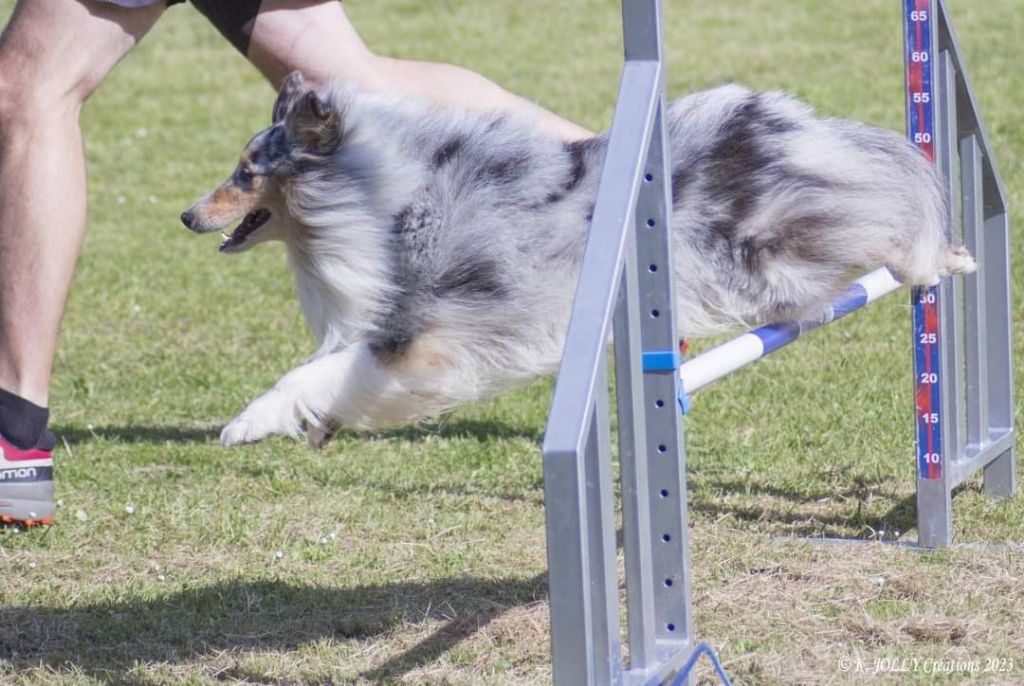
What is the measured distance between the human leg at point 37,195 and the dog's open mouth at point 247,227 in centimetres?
79

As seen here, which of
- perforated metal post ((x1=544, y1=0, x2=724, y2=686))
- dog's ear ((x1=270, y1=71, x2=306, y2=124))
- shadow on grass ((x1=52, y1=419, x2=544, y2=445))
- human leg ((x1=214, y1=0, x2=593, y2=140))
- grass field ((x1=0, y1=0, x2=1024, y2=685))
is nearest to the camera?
perforated metal post ((x1=544, y1=0, x2=724, y2=686))

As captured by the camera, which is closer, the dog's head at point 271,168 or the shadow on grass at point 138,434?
the dog's head at point 271,168

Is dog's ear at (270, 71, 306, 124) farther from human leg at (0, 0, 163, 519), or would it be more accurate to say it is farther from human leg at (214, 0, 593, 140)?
human leg at (0, 0, 163, 519)

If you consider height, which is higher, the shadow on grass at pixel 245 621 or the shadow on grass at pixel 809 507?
the shadow on grass at pixel 245 621

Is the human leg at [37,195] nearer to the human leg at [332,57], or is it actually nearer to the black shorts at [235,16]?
the black shorts at [235,16]

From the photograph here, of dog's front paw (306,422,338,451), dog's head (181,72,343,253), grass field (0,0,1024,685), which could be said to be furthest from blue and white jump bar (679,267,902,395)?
dog's head (181,72,343,253)

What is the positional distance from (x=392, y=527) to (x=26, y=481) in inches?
40.7

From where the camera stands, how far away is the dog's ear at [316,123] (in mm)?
3240

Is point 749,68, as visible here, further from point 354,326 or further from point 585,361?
point 585,361

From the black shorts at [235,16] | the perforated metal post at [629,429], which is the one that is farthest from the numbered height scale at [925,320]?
the black shorts at [235,16]

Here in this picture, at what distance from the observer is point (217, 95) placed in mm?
11414

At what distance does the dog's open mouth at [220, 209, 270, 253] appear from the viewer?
347 centimetres

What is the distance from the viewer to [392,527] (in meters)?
4.06

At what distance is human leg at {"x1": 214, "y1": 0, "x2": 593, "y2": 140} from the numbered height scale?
2.83ft
